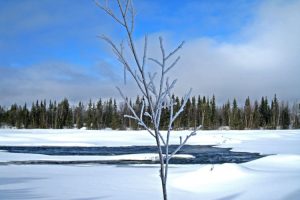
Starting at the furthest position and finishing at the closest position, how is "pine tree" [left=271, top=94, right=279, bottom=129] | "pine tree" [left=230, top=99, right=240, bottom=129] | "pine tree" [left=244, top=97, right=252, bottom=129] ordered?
"pine tree" [left=271, top=94, right=279, bottom=129] < "pine tree" [left=244, top=97, right=252, bottom=129] < "pine tree" [left=230, top=99, right=240, bottom=129]

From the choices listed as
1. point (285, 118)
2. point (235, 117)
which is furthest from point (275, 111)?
point (235, 117)

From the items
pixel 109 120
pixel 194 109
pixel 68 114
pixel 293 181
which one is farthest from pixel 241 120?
pixel 293 181

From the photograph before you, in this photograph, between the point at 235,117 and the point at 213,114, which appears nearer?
the point at 235,117

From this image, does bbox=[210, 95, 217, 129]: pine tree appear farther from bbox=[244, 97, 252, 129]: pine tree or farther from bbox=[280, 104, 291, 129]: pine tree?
bbox=[280, 104, 291, 129]: pine tree

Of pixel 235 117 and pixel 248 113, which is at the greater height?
pixel 248 113

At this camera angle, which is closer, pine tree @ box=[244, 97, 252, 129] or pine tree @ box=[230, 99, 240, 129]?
pine tree @ box=[230, 99, 240, 129]

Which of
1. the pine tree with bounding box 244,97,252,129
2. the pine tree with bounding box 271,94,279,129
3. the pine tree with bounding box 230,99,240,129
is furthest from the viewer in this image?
the pine tree with bounding box 271,94,279,129

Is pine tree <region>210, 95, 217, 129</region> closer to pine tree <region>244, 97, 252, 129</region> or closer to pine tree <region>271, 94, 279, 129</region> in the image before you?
pine tree <region>244, 97, 252, 129</region>

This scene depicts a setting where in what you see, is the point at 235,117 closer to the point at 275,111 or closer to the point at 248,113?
the point at 248,113

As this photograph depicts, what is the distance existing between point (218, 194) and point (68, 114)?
316 ft

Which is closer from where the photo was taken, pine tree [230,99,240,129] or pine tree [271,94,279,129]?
pine tree [230,99,240,129]

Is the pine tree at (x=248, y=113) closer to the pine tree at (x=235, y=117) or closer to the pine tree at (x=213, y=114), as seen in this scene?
the pine tree at (x=235, y=117)

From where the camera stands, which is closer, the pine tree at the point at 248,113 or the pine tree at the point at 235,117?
the pine tree at the point at 235,117

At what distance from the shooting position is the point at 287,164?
607 inches
